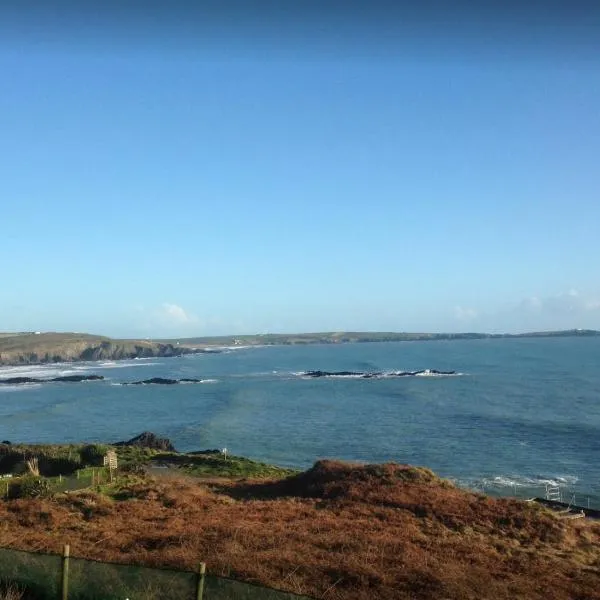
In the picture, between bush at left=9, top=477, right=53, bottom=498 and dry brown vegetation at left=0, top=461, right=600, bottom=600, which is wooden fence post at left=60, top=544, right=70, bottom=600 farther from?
bush at left=9, top=477, right=53, bottom=498

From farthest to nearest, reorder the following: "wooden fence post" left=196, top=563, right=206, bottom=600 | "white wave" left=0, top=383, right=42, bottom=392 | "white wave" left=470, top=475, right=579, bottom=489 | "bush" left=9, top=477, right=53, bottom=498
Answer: "white wave" left=0, top=383, right=42, bottom=392 < "white wave" left=470, top=475, right=579, bottom=489 < "bush" left=9, top=477, right=53, bottom=498 < "wooden fence post" left=196, top=563, right=206, bottom=600

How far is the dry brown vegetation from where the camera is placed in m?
12.2

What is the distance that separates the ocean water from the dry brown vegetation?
1550 centimetres

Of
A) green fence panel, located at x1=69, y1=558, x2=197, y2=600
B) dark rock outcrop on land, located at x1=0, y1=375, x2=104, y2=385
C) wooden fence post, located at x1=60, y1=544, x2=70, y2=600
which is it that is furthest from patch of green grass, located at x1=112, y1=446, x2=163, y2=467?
dark rock outcrop on land, located at x1=0, y1=375, x2=104, y2=385

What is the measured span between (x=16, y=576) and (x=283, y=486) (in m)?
17.0

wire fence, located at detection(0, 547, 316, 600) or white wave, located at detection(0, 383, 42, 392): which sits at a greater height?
wire fence, located at detection(0, 547, 316, 600)

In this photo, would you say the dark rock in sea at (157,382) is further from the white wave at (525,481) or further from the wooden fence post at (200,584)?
the wooden fence post at (200,584)

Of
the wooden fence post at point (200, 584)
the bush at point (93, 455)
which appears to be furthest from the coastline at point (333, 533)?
the bush at point (93, 455)

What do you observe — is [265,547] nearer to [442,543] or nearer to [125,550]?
[125,550]

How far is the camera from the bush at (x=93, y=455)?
33.4m

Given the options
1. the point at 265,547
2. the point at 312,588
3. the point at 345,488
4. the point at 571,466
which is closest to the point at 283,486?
the point at 345,488

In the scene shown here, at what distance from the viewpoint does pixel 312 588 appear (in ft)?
37.0

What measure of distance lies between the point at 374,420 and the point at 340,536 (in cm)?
4682

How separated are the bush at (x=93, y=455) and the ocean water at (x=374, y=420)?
12721mm
